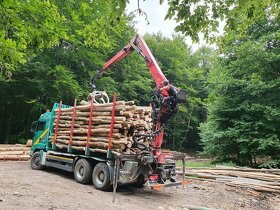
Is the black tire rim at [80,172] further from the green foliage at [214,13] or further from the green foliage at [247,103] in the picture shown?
the green foliage at [247,103]

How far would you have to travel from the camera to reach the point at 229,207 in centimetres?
840

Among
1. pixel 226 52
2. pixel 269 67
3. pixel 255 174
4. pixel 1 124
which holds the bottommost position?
pixel 255 174

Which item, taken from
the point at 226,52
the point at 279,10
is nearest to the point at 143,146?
the point at 279,10

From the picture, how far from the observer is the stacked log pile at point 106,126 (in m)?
9.24

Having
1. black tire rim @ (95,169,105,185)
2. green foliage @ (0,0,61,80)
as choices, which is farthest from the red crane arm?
green foliage @ (0,0,61,80)

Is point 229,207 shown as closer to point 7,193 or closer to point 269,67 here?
point 7,193

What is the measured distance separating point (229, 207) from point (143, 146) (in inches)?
127

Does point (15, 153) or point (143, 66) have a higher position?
point (143, 66)

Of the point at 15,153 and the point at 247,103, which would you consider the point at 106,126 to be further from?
the point at 247,103

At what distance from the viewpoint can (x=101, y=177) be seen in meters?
9.45

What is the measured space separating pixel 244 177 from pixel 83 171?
740 cm

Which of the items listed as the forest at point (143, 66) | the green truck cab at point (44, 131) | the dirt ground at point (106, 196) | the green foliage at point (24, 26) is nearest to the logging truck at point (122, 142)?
the dirt ground at point (106, 196)

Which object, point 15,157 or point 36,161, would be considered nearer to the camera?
point 36,161

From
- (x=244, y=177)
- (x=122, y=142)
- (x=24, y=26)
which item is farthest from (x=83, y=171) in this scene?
(x=244, y=177)
